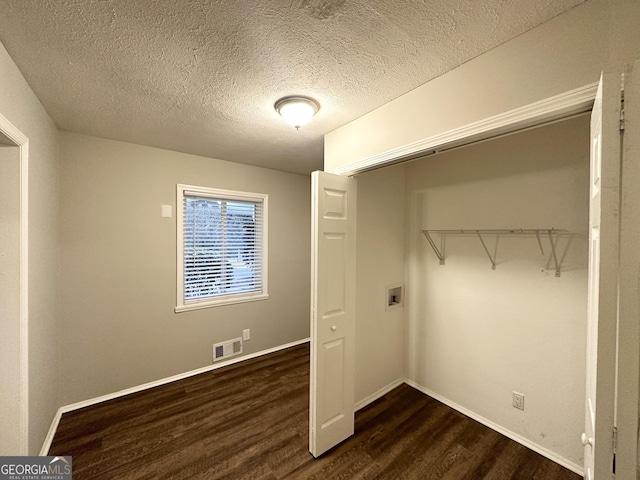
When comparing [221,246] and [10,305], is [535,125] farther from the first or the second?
[221,246]

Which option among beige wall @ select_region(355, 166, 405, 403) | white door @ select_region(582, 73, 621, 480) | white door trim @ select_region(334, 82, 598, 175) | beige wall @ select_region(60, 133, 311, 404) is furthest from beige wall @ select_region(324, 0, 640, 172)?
beige wall @ select_region(60, 133, 311, 404)

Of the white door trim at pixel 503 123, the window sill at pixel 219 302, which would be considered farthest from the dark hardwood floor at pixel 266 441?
the white door trim at pixel 503 123

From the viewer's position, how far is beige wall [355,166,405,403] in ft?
7.95

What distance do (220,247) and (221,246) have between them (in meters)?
0.02

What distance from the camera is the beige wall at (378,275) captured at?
2422 mm

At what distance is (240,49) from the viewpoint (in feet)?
4.00

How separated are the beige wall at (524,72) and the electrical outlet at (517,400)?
214 cm

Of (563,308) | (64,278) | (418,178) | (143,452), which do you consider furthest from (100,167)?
(563,308)

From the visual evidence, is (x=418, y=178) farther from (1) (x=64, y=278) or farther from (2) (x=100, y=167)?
(1) (x=64, y=278)

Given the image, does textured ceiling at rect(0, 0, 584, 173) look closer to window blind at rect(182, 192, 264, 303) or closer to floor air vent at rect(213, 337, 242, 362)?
window blind at rect(182, 192, 264, 303)

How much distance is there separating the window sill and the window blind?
0.07 metres

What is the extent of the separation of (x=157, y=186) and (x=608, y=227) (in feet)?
10.7

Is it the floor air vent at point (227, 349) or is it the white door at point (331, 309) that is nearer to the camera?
the white door at point (331, 309)

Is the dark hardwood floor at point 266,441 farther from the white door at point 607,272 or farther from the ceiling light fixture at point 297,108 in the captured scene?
the ceiling light fixture at point 297,108
